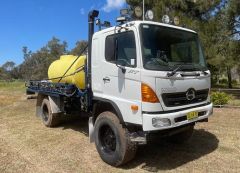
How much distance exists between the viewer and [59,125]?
10141mm


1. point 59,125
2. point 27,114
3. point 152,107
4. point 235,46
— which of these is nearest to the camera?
point 152,107

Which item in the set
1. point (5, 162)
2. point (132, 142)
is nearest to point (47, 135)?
point (5, 162)

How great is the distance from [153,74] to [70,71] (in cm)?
369

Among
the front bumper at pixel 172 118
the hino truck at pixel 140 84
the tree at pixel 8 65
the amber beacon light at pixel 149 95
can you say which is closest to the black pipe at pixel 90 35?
the hino truck at pixel 140 84

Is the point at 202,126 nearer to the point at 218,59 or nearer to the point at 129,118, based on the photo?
the point at 129,118

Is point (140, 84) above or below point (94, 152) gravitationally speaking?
above

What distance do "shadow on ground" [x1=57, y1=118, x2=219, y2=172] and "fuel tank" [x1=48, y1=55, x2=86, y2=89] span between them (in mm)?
2423

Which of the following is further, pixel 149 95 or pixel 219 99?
pixel 219 99

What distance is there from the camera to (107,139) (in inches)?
257

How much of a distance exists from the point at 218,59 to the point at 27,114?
1260 centimetres

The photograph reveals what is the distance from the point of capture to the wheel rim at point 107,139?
636cm

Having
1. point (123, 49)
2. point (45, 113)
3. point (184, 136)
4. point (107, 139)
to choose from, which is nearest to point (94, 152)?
point (107, 139)

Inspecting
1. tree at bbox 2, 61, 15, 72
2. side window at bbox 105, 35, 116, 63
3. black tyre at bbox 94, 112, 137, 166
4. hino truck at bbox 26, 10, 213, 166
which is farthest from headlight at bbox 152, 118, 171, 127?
tree at bbox 2, 61, 15, 72

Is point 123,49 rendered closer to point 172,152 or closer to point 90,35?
point 90,35
